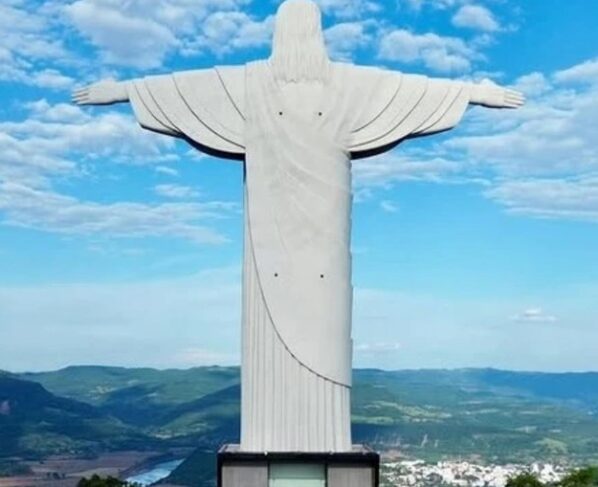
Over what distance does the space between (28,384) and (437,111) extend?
171ft

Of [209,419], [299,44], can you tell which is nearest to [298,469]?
[299,44]

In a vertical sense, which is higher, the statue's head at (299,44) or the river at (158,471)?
the statue's head at (299,44)

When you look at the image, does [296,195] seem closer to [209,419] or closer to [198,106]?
[198,106]

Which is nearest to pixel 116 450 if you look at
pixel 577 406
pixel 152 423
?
pixel 152 423

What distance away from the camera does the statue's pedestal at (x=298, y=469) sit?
29.8ft

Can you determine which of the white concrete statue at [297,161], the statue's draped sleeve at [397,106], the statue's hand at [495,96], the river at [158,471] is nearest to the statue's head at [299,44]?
the white concrete statue at [297,161]

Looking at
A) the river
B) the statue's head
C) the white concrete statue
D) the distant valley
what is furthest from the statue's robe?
the river

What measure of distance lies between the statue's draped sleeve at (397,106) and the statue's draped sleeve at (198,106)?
44.9 inches

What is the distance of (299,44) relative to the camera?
9.93 metres

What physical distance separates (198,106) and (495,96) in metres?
2.96

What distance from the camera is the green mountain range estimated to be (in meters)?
42.8

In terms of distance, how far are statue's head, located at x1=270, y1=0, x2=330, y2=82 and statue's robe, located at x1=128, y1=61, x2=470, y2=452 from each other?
0.46 feet

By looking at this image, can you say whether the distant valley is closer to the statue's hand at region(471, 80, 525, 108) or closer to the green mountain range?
the green mountain range

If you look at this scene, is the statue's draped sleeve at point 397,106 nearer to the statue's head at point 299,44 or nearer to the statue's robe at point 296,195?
the statue's robe at point 296,195
